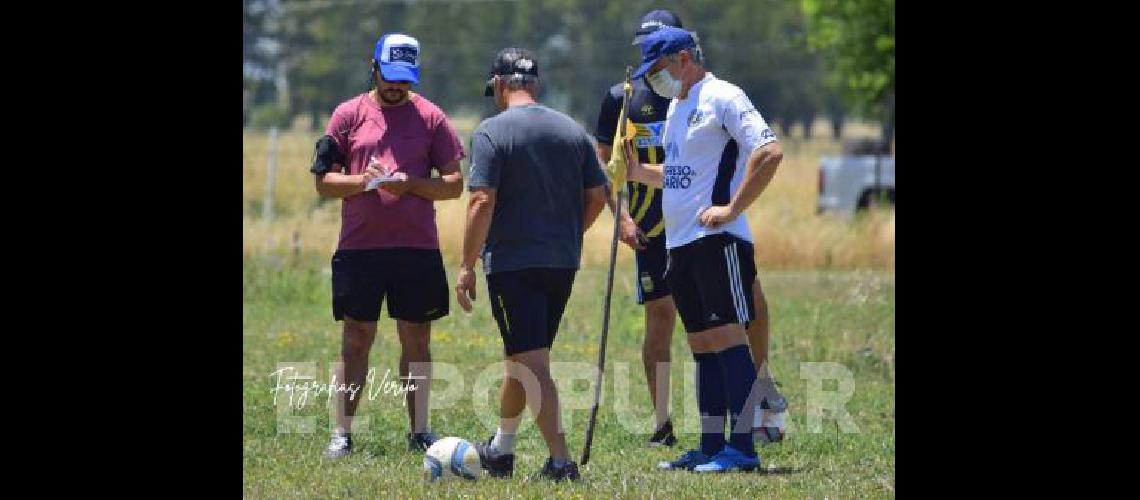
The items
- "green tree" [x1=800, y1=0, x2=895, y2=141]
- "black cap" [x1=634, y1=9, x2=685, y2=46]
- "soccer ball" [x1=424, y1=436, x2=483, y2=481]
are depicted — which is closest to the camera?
"soccer ball" [x1=424, y1=436, x2=483, y2=481]

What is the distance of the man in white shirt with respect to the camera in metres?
8.80

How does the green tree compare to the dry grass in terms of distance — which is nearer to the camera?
the dry grass

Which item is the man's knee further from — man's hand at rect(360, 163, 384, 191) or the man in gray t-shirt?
the man in gray t-shirt

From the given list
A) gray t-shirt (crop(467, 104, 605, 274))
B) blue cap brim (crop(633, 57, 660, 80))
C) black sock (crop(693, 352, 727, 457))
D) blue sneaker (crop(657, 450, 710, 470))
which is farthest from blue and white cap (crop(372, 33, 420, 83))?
blue sneaker (crop(657, 450, 710, 470))

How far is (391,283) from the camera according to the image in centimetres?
963

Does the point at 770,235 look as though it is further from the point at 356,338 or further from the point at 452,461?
the point at 452,461

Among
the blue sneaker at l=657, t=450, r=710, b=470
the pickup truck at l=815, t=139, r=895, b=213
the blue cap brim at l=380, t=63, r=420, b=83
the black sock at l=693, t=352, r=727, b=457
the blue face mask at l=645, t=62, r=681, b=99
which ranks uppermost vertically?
the pickup truck at l=815, t=139, r=895, b=213

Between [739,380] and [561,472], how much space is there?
1009mm

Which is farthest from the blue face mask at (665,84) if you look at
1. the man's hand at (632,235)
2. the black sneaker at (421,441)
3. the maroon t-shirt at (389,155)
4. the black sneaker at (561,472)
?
the black sneaker at (421,441)

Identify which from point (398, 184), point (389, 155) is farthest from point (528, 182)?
point (389, 155)

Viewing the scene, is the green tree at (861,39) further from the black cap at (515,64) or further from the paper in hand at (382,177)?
the black cap at (515,64)

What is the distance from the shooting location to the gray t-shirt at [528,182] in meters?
8.55

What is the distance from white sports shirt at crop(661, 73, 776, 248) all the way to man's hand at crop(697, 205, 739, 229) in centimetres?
5
